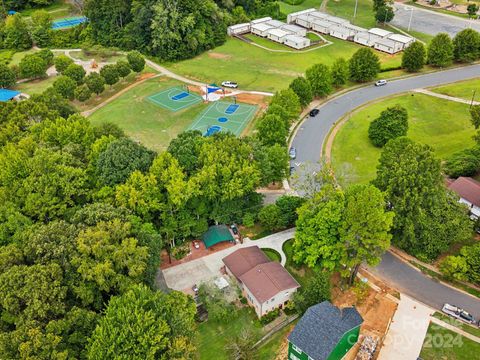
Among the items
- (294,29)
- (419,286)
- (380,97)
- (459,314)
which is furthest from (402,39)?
(459,314)

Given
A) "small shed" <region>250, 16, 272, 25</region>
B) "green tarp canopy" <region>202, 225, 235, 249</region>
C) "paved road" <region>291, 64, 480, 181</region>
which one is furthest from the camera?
"small shed" <region>250, 16, 272, 25</region>

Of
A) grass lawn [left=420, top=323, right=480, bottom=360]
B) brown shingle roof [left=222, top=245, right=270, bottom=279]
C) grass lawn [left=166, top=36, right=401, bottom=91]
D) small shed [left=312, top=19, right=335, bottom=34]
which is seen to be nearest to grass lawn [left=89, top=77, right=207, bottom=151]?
grass lawn [left=166, top=36, right=401, bottom=91]

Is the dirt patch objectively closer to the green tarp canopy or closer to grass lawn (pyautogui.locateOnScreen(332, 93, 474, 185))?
grass lawn (pyautogui.locateOnScreen(332, 93, 474, 185))

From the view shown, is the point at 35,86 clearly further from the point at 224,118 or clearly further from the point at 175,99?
the point at 224,118

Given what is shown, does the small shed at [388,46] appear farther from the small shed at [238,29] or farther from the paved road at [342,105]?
the small shed at [238,29]

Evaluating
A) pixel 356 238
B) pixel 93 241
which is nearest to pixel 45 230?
pixel 93 241

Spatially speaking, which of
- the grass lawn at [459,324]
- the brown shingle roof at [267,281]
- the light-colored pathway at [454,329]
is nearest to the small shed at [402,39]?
the grass lawn at [459,324]
